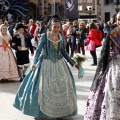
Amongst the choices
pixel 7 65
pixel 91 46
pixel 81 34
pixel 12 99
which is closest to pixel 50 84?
pixel 12 99

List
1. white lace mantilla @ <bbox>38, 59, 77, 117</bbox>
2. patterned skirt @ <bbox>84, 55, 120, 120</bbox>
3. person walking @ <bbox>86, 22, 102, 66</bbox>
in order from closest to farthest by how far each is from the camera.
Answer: patterned skirt @ <bbox>84, 55, 120, 120</bbox>, white lace mantilla @ <bbox>38, 59, 77, 117</bbox>, person walking @ <bbox>86, 22, 102, 66</bbox>

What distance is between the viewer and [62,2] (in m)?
56.8

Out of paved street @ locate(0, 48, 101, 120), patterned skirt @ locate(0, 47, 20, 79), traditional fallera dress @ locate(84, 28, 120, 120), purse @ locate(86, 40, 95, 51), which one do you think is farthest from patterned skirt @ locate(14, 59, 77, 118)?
purse @ locate(86, 40, 95, 51)

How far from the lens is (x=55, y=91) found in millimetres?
4891

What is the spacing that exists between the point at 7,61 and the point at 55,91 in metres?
3.63

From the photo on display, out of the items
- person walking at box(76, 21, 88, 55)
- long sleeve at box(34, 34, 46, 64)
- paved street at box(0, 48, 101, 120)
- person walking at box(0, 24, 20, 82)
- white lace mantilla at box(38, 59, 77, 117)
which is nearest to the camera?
white lace mantilla at box(38, 59, 77, 117)

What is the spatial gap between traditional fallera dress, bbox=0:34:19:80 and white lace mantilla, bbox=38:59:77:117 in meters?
3.33

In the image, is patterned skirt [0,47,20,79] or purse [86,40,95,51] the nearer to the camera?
patterned skirt [0,47,20,79]

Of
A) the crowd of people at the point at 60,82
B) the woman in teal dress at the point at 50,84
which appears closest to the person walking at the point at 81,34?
the crowd of people at the point at 60,82

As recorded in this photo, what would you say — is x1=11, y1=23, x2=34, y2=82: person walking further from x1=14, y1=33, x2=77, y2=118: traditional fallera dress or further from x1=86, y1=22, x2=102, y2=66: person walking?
x1=86, y1=22, x2=102, y2=66: person walking

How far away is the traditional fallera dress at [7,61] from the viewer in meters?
8.28

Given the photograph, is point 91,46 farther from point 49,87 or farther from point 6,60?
point 49,87

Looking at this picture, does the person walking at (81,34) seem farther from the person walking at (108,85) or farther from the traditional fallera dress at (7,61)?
the person walking at (108,85)

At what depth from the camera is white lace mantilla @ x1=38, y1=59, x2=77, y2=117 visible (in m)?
4.86
